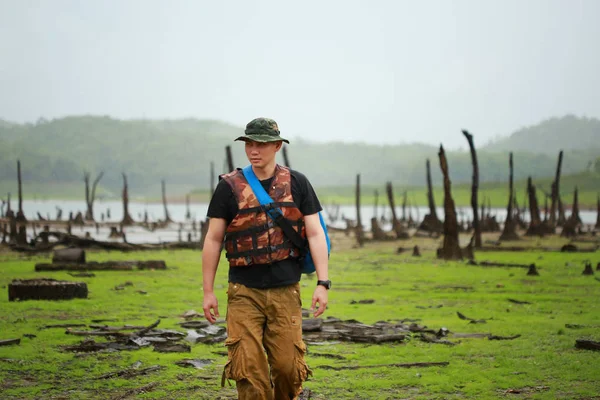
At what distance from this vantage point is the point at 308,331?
418 inches

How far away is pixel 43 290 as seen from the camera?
Result: 1412cm

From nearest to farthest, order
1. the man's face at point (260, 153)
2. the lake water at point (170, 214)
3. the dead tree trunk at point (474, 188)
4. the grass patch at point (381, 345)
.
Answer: the man's face at point (260, 153)
the grass patch at point (381, 345)
the dead tree trunk at point (474, 188)
the lake water at point (170, 214)

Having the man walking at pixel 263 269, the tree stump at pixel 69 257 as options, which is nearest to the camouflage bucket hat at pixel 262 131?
the man walking at pixel 263 269

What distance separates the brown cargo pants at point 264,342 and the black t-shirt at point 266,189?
0.06 meters

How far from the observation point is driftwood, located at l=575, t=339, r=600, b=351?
9.44m

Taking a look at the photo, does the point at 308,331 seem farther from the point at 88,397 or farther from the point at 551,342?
the point at 88,397

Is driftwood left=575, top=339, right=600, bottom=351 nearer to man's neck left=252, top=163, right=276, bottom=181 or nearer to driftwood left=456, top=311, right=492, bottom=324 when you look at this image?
driftwood left=456, top=311, right=492, bottom=324

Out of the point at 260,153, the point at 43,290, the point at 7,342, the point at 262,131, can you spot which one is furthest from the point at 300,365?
the point at 43,290

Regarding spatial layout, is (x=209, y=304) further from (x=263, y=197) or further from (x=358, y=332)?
(x=358, y=332)

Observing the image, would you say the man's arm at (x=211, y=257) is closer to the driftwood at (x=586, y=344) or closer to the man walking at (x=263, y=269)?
the man walking at (x=263, y=269)

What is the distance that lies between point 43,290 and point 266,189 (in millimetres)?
9360

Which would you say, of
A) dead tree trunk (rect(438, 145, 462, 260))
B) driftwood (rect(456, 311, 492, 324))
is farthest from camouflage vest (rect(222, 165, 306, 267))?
dead tree trunk (rect(438, 145, 462, 260))

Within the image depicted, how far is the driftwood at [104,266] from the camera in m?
20.8

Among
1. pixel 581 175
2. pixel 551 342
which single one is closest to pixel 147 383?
pixel 551 342
